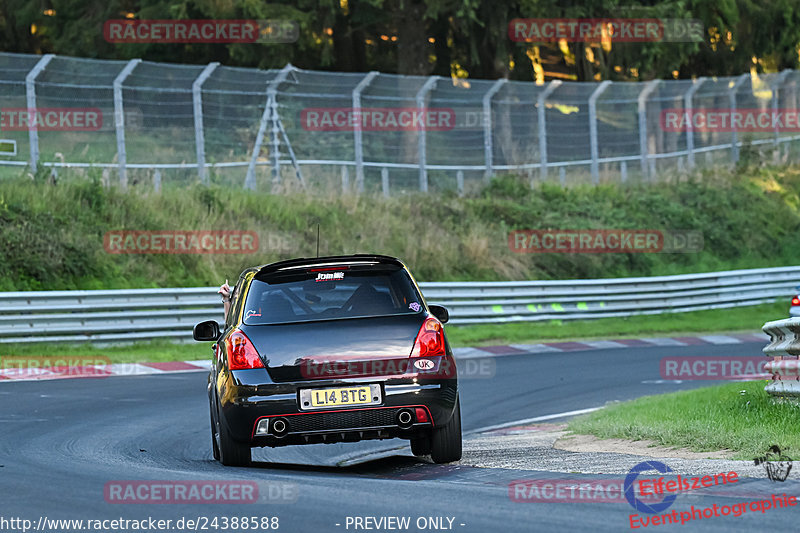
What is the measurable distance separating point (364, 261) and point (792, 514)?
161 inches

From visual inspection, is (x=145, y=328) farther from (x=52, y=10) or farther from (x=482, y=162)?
(x=52, y=10)

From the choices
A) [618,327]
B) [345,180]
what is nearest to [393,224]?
[345,180]

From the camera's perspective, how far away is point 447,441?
9.55 m

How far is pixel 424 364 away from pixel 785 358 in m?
3.29

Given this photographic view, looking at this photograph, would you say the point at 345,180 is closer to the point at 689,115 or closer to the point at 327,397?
the point at 689,115

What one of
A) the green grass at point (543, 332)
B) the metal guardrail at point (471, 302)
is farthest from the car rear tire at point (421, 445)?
the metal guardrail at point (471, 302)

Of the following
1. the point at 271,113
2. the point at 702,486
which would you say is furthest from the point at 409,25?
the point at 702,486

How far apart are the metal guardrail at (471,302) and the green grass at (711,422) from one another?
947cm

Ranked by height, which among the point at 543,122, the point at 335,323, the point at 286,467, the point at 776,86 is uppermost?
the point at 776,86

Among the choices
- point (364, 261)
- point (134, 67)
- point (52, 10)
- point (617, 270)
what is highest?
point (52, 10)

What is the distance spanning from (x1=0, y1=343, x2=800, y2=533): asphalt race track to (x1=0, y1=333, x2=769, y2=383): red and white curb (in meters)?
0.81

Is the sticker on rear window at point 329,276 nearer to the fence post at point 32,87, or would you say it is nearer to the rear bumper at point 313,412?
the rear bumper at point 313,412

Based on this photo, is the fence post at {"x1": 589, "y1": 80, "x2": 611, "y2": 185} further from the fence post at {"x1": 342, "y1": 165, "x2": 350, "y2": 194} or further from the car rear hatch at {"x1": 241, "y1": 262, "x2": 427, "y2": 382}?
the car rear hatch at {"x1": 241, "y1": 262, "x2": 427, "y2": 382}

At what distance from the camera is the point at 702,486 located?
7.53 meters
